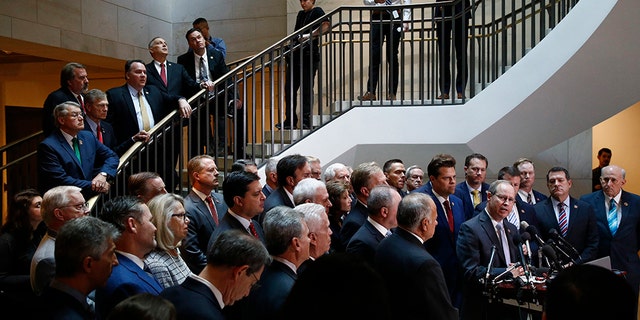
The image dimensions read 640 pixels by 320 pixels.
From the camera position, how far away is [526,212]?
5.98m

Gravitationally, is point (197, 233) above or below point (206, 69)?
below

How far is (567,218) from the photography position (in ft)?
20.6

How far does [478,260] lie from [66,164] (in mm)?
3031

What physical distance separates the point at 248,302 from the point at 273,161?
10.00ft

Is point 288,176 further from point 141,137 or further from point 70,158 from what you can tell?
point 70,158

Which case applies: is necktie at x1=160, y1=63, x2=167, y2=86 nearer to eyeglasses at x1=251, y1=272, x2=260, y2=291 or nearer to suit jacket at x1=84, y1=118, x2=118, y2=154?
suit jacket at x1=84, y1=118, x2=118, y2=154

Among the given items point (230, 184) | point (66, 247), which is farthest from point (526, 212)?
point (66, 247)

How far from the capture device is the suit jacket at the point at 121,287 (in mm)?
3268

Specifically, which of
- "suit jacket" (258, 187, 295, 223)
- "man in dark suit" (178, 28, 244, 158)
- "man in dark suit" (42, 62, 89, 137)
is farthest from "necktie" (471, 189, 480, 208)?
"man in dark suit" (42, 62, 89, 137)

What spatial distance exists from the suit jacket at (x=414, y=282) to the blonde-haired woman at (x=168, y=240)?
1.07m

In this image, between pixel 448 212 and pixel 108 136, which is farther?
pixel 108 136

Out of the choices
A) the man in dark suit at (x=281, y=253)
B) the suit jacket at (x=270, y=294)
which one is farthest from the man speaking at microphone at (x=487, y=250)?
the suit jacket at (x=270, y=294)

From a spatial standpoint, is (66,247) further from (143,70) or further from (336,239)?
(143,70)

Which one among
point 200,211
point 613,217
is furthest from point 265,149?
point 613,217
